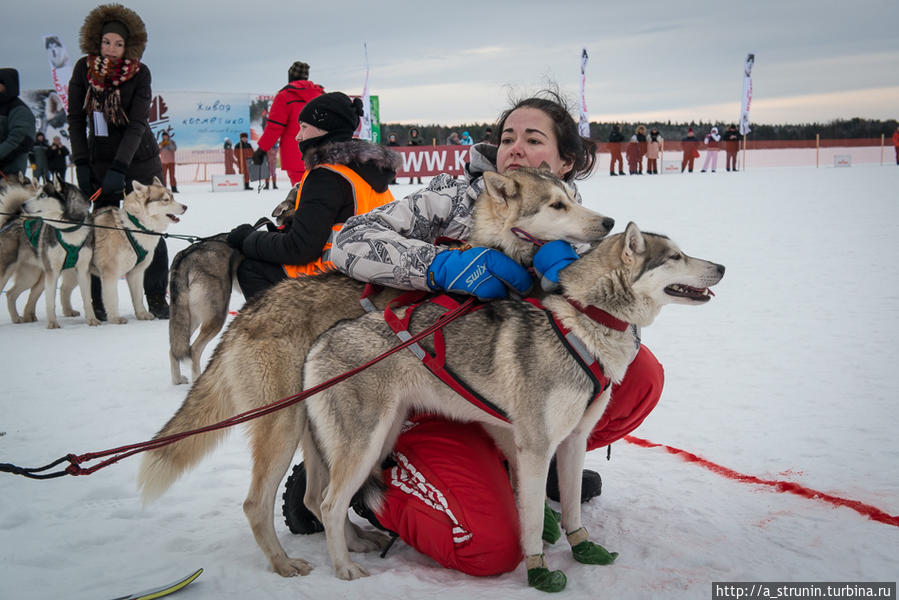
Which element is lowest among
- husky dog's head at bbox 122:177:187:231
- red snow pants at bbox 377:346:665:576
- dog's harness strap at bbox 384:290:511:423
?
red snow pants at bbox 377:346:665:576

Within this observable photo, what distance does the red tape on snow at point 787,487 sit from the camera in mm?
2283

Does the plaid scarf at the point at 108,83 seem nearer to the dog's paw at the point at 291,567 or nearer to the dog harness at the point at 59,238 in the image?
the dog harness at the point at 59,238

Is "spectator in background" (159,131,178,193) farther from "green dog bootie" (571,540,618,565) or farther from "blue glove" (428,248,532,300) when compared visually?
"green dog bootie" (571,540,618,565)

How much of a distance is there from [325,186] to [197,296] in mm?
Result: 1543

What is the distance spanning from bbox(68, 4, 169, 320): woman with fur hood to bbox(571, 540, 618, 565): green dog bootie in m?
4.86

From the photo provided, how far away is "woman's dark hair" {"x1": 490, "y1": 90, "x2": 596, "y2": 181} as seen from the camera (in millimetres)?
2789

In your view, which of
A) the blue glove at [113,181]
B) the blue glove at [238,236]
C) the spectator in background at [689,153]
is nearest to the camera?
the blue glove at [238,236]

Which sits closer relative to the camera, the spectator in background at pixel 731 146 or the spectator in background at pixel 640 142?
the spectator in background at pixel 640 142

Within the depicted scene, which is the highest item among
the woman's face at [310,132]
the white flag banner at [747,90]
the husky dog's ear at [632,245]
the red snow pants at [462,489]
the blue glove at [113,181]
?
the white flag banner at [747,90]

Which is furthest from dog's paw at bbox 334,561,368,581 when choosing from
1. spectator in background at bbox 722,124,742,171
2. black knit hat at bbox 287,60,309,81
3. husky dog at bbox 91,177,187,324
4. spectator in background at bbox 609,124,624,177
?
spectator in background at bbox 722,124,742,171

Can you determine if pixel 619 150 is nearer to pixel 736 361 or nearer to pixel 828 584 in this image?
pixel 736 361

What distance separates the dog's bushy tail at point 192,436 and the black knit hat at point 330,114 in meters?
1.66

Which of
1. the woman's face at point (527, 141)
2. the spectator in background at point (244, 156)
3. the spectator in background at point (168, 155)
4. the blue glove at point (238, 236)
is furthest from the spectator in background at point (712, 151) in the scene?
the woman's face at point (527, 141)

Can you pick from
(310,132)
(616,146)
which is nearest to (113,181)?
(310,132)
